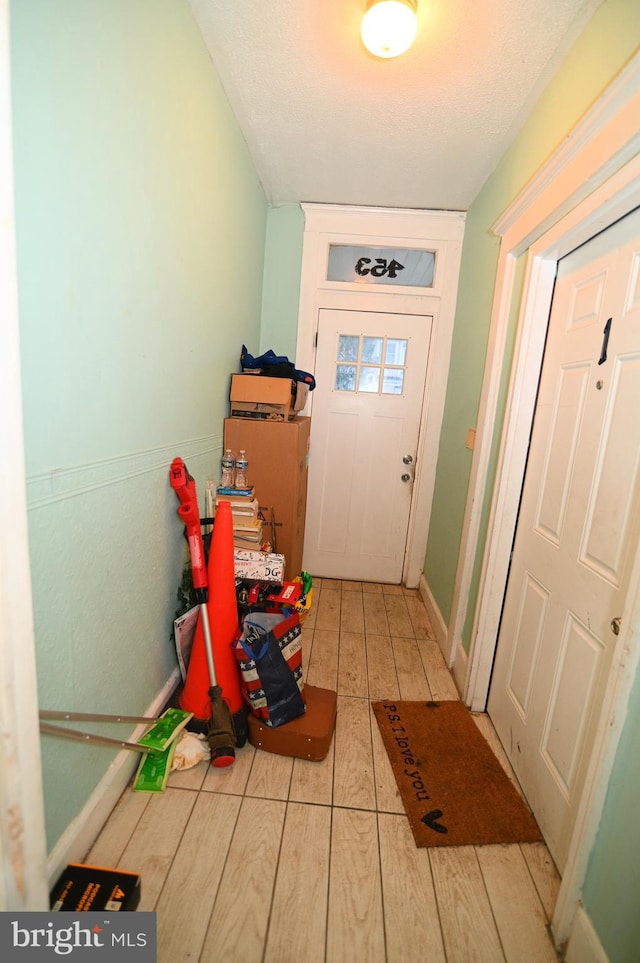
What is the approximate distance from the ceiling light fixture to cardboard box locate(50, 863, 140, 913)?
8.40 feet

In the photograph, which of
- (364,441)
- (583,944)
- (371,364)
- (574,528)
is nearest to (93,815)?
(583,944)

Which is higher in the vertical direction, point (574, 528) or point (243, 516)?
point (574, 528)

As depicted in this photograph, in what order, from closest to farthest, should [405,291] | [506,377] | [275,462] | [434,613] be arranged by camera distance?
[506,377]
[275,462]
[434,613]
[405,291]

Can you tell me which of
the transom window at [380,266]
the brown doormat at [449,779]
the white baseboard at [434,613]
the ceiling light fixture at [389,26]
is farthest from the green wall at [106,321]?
the white baseboard at [434,613]

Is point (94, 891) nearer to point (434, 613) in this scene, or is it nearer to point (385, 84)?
point (434, 613)

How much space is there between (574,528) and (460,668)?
3.60 feet

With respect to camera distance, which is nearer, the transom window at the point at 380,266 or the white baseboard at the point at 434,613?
the white baseboard at the point at 434,613

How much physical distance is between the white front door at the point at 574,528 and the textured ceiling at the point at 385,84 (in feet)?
2.60

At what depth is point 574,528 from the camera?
140cm

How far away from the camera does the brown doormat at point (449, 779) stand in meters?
1.38

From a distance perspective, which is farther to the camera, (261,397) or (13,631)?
(261,397)

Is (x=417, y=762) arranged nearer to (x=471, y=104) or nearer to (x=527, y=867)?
(x=527, y=867)

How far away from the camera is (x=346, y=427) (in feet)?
10.3

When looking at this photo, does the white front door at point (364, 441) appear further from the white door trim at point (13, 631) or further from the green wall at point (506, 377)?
the white door trim at point (13, 631)
